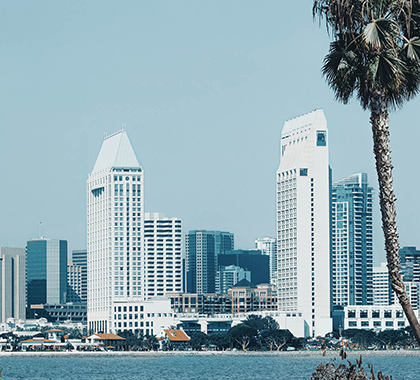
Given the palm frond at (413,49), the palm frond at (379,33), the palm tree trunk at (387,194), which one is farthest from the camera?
the palm frond at (413,49)

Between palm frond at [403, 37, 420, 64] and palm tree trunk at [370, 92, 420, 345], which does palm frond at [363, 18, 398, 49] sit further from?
palm tree trunk at [370, 92, 420, 345]

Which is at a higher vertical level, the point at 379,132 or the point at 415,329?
the point at 379,132

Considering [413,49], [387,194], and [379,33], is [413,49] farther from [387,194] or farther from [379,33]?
[387,194]

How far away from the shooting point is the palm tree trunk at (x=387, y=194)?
3681 centimetres

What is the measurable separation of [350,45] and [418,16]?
8.63 ft

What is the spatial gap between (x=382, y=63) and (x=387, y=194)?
4.57 m

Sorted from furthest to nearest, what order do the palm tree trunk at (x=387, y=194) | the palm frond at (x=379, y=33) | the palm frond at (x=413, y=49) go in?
the palm frond at (x=413, y=49)
the palm tree trunk at (x=387, y=194)
the palm frond at (x=379, y=33)

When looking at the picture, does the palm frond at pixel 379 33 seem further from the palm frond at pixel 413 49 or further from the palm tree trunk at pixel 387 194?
the palm tree trunk at pixel 387 194

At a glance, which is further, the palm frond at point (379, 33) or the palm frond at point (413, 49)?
the palm frond at point (413, 49)

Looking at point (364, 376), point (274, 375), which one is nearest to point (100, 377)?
point (274, 375)

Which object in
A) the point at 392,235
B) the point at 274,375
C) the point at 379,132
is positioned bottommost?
the point at 274,375

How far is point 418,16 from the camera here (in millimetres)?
37906

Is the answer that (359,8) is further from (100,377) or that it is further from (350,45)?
(100,377)

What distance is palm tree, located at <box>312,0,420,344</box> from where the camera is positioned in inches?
1444
